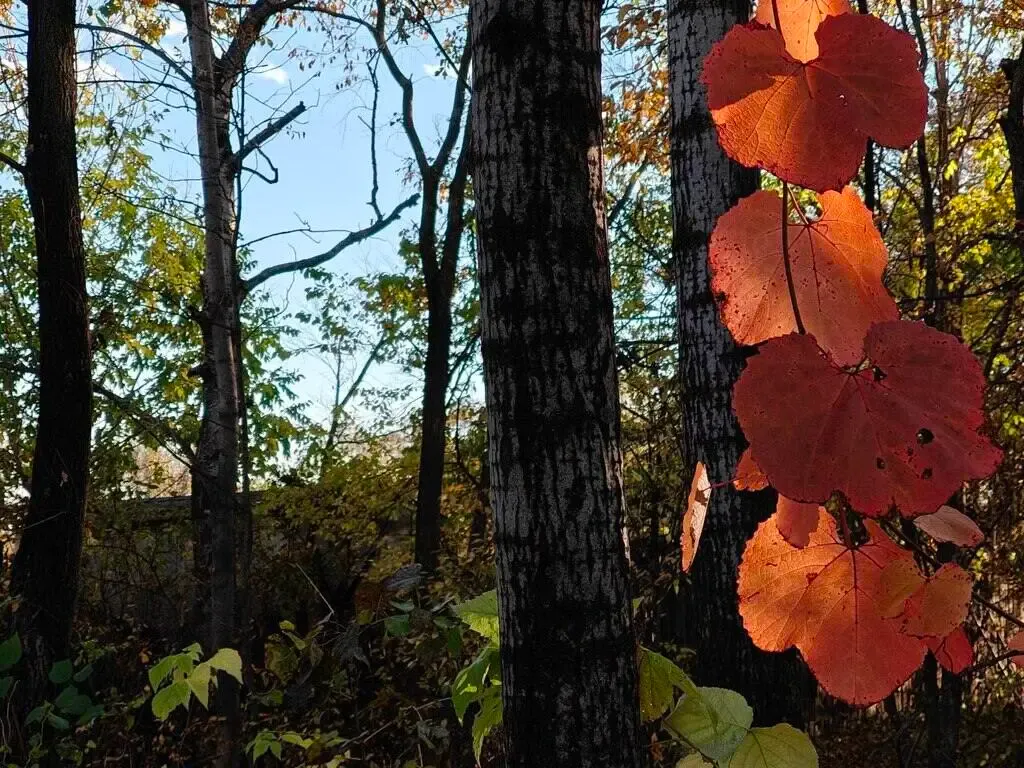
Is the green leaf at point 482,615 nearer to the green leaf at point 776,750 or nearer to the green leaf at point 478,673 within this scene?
the green leaf at point 478,673

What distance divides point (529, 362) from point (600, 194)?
0.19m

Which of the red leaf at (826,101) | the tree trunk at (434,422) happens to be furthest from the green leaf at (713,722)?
the tree trunk at (434,422)

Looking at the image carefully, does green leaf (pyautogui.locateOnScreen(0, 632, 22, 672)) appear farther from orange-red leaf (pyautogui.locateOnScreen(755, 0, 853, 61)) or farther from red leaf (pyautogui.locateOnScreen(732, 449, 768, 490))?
orange-red leaf (pyautogui.locateOnScreen(755, 0, 853, 61))

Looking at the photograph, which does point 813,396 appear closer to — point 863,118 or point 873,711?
point 863,118

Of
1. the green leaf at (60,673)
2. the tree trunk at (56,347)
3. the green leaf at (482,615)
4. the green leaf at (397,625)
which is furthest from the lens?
the tree trunk at (56,347)

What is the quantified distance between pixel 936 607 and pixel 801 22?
0.31m

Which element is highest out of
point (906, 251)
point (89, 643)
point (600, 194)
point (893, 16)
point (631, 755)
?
point (893, 16)

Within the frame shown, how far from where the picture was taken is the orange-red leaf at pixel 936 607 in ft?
1.48

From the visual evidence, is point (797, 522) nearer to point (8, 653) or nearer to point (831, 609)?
point (831, 609)

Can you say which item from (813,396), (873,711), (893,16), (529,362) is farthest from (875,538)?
(873,711)

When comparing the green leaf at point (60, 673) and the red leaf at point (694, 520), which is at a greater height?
the red leaf at point (694, 520)

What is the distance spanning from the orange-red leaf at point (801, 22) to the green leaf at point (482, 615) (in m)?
0.74

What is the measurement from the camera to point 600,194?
34.8 inches

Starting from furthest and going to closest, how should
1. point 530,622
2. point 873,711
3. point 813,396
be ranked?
1. point 873,711
2. point 530,622
3. point 813,396
